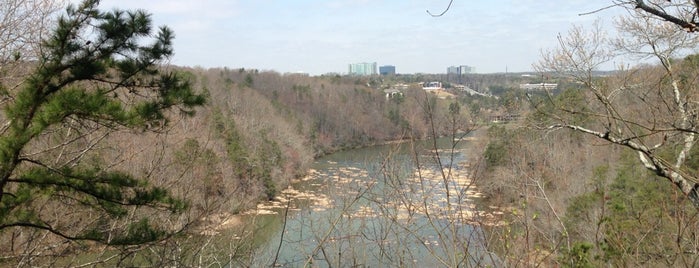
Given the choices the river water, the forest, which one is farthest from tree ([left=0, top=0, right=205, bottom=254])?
the river water

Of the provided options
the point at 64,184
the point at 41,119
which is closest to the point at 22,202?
the point at 64,184

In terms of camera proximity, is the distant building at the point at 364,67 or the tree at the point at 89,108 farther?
the distant building at the point at 364,67

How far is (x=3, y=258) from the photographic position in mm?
3240

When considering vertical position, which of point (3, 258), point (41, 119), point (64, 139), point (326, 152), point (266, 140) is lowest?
point (326, 152)

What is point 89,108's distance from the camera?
113 inches

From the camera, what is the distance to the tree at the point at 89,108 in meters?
2.87

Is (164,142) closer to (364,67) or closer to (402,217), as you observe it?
(402,217)

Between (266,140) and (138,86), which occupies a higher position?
(138,86)

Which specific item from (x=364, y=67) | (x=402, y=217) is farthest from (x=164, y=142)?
(x=364, y=67)

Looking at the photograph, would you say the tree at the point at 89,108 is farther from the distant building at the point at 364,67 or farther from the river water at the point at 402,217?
the distant building at the point at 364,67

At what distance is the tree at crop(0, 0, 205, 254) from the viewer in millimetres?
2869

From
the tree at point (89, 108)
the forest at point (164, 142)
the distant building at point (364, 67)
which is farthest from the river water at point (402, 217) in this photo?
the distant building at point (364, 67)

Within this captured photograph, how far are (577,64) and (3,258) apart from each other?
420 centimetres

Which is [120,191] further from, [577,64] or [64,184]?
[577,64]
